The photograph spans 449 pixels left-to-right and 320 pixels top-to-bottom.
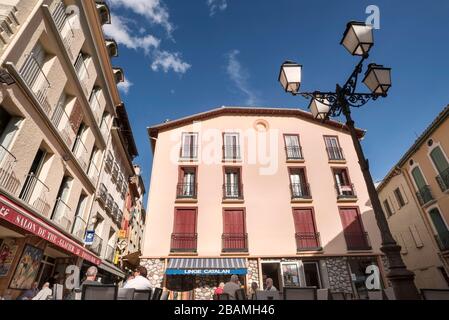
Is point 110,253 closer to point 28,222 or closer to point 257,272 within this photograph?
point 257,272

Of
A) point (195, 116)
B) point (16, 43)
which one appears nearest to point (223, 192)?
point (195, 116)

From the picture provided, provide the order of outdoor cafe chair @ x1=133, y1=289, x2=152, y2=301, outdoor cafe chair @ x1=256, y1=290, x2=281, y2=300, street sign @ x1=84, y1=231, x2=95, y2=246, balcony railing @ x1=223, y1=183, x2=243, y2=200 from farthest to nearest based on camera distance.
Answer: balcony railing @ x1=223, y1=183, x2=243, y2=200 < street sign @ x1=84, y1=231, x2=95, y2=246 < outdoor cafe chair @ x1=256, y1=290, x2=281, y2=300 < outdoor cafe chair @ x1=133, y1=289, x2=152, y2=301

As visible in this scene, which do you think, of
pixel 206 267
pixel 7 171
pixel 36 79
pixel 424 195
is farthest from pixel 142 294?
pixel 424 195

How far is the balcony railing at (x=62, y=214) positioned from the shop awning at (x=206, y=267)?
512 cm

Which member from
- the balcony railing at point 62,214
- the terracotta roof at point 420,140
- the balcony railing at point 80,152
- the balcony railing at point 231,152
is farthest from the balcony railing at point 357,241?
the balcony railing at point 80,152

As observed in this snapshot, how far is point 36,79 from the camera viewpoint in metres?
8.84

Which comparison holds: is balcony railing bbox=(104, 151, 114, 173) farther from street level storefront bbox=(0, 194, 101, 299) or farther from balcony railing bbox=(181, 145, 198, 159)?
street level storefront bbox=(0, 194, 101, 299)

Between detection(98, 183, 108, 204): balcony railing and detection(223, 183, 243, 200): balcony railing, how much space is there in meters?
7.38

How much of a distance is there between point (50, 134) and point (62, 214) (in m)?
3.59

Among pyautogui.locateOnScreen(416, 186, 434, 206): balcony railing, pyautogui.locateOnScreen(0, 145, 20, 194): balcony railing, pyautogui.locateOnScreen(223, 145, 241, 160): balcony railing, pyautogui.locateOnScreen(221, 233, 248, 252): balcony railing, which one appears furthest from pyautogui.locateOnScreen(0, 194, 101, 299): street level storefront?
pyautogui.locateOnScreen(416, 186, 434, 206): balcony railing

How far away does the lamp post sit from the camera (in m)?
3.21

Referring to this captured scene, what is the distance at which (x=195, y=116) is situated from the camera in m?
18.5
